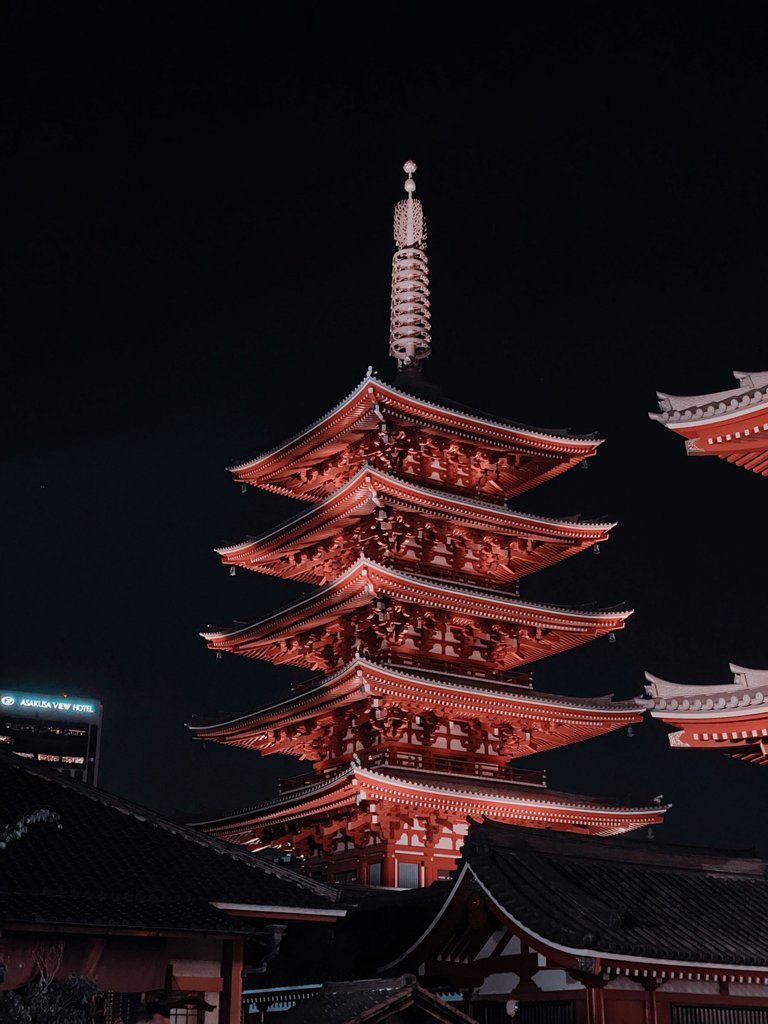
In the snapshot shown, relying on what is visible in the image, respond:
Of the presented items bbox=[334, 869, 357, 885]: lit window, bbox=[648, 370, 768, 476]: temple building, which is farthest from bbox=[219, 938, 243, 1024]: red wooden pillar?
bbox=[334, 869, 357, 885]: lit window

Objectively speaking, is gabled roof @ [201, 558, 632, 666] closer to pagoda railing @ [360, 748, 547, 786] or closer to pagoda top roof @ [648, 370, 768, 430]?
pagoda railing @ [360, 748, 547, 786]

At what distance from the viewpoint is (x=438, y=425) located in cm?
3938

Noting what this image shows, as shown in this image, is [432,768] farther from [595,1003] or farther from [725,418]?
[725,418]

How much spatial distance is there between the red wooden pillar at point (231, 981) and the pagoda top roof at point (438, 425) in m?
21.7

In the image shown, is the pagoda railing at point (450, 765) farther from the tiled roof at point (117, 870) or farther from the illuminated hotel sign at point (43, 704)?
the illuminated hotel sign at point (43, 704)

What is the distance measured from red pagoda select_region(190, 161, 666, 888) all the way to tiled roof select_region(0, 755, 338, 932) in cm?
1397

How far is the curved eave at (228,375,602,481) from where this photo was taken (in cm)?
3778

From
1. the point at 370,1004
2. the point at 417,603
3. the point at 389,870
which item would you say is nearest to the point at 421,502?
the point at 417,603

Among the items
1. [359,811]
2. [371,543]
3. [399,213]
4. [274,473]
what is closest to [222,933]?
[359,811]

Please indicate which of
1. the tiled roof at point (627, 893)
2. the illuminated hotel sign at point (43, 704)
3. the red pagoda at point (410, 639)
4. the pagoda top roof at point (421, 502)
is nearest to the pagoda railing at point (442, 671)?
the red pagoda at point (410, 639)

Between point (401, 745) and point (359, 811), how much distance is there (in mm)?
2646

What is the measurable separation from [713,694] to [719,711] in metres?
0.35

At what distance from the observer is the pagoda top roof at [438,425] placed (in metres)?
37.8

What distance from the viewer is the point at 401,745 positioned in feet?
119
